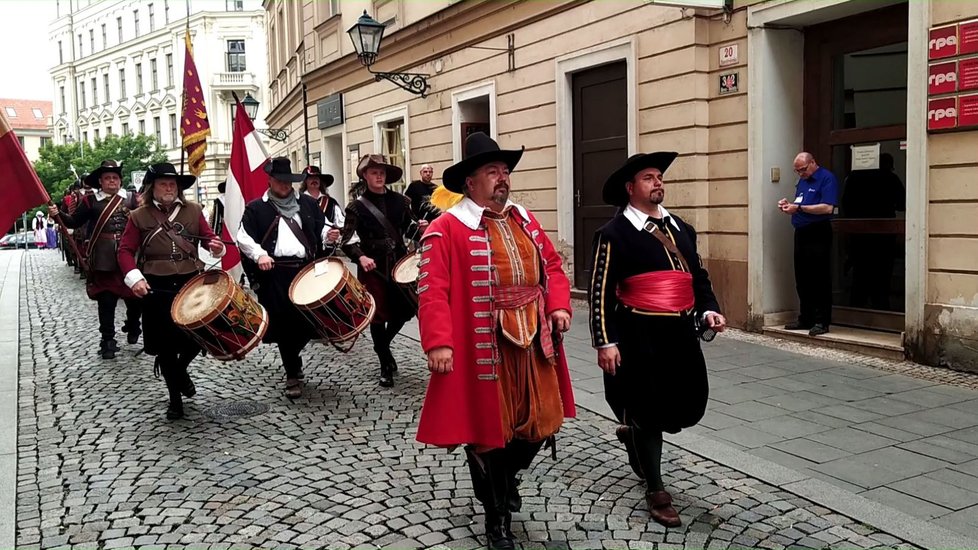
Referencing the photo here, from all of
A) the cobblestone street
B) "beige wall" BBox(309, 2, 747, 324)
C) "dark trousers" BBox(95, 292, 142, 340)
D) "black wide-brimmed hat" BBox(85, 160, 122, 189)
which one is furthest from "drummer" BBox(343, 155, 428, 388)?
"beige wall" BBox(309, 2, 747, 324)

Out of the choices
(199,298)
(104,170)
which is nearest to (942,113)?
(199,298)

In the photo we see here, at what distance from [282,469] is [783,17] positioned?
21.6ft

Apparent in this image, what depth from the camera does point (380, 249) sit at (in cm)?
712

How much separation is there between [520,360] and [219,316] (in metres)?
2.69

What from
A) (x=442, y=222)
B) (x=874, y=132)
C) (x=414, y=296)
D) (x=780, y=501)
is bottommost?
(x=780, y=501)

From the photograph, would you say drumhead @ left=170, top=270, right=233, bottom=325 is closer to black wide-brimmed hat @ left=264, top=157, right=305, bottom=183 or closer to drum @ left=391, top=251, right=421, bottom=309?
black wide-brimmed hat @ left=264, top=157, right=305, bottom=183

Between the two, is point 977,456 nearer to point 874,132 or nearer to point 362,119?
point 874,132

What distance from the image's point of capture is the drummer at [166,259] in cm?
606

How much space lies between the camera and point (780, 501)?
4172mm

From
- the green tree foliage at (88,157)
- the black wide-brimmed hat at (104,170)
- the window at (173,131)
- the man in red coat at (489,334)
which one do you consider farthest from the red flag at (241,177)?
the window at (173,131)

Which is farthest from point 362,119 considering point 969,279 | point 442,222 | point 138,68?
point 138,68

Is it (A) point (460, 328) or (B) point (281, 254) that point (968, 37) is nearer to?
(A) point (460, 328)

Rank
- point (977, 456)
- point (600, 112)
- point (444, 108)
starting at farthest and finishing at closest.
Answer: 1. point (444, 108)
2. point (600, 112)
3. point (977, 456)

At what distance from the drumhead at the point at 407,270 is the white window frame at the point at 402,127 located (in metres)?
9.37
